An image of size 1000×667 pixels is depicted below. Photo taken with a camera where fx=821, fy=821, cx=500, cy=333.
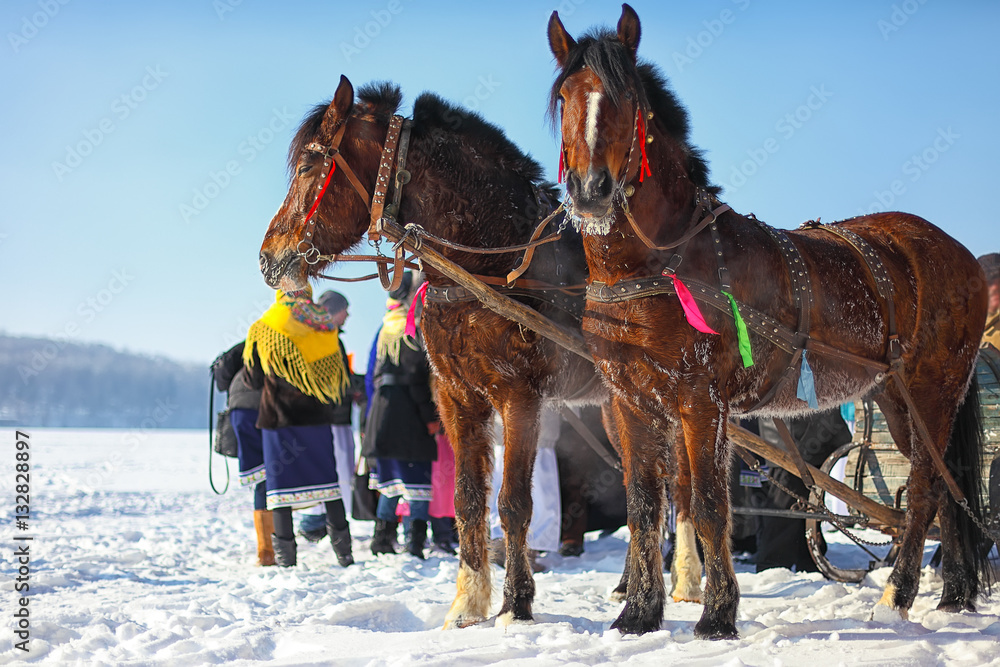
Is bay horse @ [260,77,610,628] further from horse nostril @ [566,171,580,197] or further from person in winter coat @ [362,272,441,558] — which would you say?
person in winter coat @ [362,272,441,558]

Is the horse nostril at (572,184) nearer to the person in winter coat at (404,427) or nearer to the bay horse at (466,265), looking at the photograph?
the bay horse at (466,265)

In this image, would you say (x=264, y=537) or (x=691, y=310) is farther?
(x=264, y=537)

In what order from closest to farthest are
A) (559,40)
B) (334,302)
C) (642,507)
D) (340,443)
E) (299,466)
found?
1. (559,40)
2. (642,507)
3. (299,466)
4. (334,302)
5. (340,443)

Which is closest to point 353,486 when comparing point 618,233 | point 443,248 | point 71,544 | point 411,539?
point 411,539

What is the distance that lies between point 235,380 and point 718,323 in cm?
510

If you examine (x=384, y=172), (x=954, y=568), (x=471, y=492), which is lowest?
(x=954, y=568)

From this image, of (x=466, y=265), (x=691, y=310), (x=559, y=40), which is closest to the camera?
(x=691, y=310)

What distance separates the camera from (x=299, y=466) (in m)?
6.94

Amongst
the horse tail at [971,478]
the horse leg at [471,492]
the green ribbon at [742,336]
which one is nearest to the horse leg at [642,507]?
the green ribbon at [742,336]

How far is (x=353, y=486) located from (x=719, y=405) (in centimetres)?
582

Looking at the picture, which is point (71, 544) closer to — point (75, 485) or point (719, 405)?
point (75, 485)

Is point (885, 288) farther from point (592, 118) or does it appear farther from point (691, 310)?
point (592, 118)

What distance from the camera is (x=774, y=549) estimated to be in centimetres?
631

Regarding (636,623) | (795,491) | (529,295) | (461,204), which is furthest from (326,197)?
(795,491)
